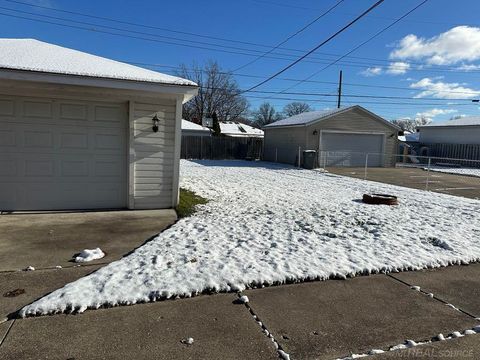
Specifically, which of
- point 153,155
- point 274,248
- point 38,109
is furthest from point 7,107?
point 274,248

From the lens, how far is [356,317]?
3219 mm

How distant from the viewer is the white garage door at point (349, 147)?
2091 centimetres

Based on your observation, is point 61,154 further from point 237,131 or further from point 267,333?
point 237,131

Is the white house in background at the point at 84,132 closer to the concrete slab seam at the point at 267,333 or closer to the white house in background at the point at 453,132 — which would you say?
the concrete slab seam at the point at 267,333

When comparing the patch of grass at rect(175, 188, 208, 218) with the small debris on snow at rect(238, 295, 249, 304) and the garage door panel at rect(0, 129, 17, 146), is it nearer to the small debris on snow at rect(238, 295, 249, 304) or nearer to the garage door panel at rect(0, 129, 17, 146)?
the garage door panel at rect(0, 129, 17, 146)

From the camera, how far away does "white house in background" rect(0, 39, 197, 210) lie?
6512 millimetres

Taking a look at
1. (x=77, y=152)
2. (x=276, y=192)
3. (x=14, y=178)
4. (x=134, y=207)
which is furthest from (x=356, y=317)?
(x=276, y=192)

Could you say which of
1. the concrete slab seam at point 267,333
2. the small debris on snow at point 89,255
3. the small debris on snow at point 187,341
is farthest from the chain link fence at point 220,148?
the small debris on snow at point 187,341

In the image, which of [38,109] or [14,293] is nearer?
[14,293]

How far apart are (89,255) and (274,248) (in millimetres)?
2303

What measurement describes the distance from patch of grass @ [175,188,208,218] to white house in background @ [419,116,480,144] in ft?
79.1

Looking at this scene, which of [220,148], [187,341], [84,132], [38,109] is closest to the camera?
[187,341]

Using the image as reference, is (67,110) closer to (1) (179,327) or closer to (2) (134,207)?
(2) (134,207)

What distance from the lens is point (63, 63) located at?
22.0ft
